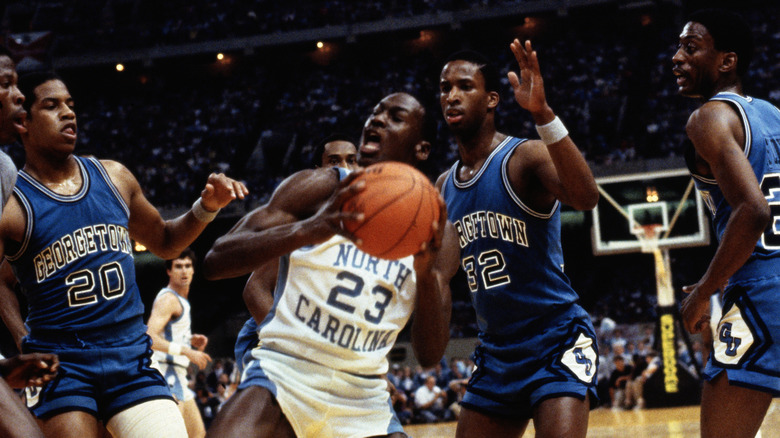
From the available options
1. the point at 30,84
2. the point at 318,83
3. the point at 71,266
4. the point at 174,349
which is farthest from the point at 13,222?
the point at 318,83

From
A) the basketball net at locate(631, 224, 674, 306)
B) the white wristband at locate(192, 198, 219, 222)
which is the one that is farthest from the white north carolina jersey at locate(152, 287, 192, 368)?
the basketball net at locate(631, 224, 674, 306)

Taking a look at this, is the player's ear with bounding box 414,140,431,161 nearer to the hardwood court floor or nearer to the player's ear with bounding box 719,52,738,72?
the player's ear with bounding box 719,52,738,72

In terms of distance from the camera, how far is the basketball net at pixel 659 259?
1533 centimetres

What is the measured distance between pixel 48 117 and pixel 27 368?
4.84ft

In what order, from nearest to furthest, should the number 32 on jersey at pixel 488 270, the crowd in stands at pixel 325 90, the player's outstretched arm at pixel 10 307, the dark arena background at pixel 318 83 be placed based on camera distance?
the number 32 on jersey at pixel 488 270
the player's outstretched arm at pixel 10 307
the dark arena background at pixel 318 83
the crowd in stands at pixel 325 90

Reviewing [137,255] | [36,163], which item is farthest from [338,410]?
[137,255]

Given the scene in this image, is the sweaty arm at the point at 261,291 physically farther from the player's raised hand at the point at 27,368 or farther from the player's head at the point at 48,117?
the player's raised hand at the point at 27,368

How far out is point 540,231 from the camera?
4.10 meters

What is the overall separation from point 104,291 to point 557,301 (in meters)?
2.21

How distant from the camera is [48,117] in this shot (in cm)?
418

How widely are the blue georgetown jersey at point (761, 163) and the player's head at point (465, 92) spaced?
115cm

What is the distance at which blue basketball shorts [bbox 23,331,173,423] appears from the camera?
151 inches

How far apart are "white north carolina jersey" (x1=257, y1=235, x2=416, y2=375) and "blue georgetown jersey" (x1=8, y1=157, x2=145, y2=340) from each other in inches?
47.7

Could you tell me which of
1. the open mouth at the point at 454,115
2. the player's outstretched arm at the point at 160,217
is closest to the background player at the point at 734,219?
the open mouth at the point at 454,115
